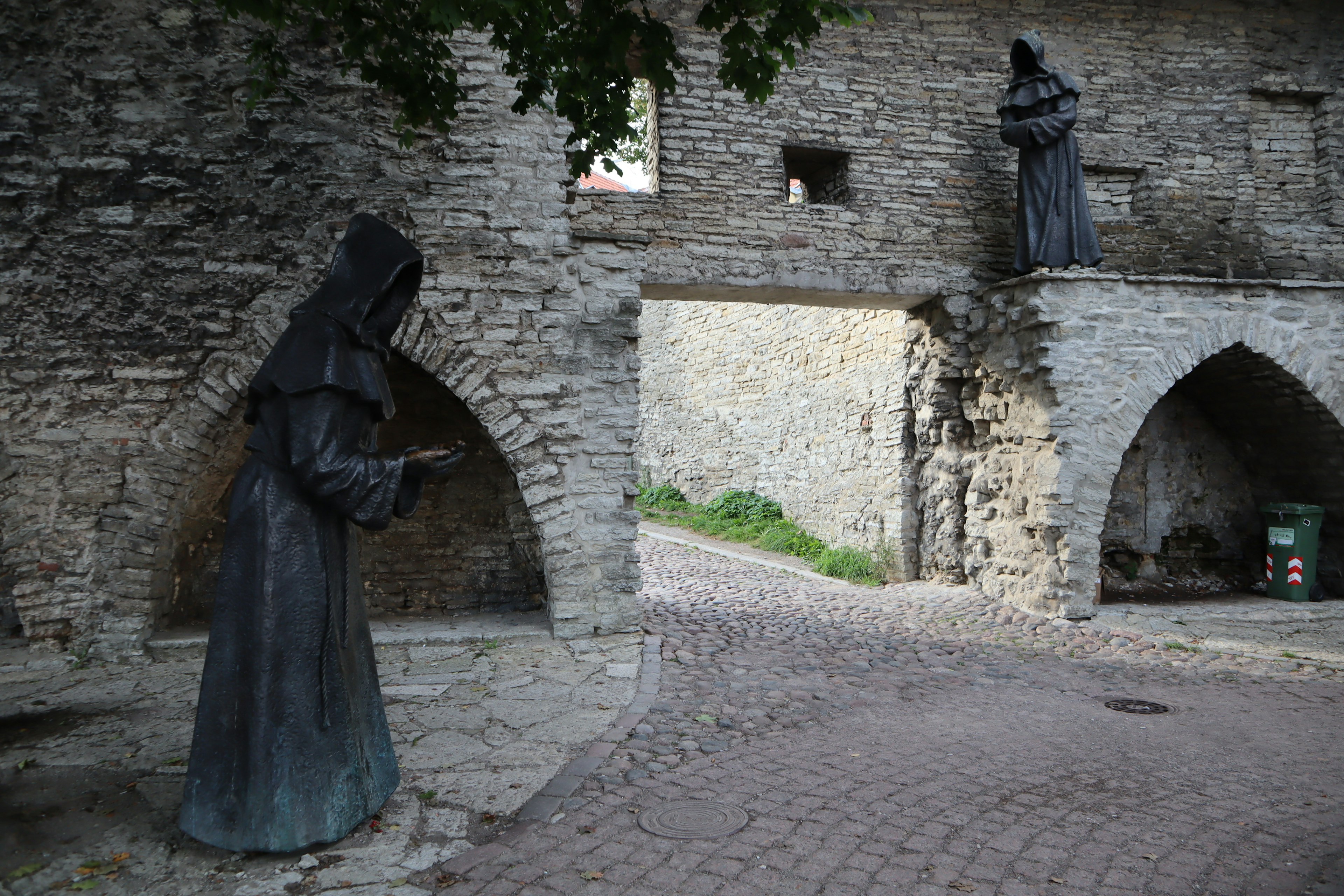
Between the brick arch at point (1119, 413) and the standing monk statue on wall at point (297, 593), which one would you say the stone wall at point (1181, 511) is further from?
the standing monk statue on wall at point (297, 593)

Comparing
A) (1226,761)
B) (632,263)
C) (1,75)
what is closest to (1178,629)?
(1226,761)

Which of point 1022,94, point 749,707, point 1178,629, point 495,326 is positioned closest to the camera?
point 749,707

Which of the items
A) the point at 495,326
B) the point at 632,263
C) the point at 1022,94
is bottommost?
the point at 495,326

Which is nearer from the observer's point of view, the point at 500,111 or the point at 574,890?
the point at 574,890

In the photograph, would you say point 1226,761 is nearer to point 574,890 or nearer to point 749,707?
point 749,707

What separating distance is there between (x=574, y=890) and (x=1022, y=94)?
7.42 metres

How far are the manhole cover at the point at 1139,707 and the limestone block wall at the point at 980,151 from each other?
4.24 meters

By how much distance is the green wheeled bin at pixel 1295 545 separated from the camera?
7941mm

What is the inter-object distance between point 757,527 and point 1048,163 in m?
6.80

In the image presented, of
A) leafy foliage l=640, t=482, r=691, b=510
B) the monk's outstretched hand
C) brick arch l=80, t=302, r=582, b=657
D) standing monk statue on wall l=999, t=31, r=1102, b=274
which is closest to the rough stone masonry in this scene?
standing monk statue on wall l=999, t=31, r=1102, b=274

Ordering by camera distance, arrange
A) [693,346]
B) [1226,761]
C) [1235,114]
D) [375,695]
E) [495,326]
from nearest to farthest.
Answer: [375,695], [1226,761], [495,326], [1235,114], [693,346]

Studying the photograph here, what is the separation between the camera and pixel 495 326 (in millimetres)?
5629

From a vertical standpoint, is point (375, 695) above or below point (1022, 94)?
below

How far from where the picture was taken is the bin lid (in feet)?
25.9
